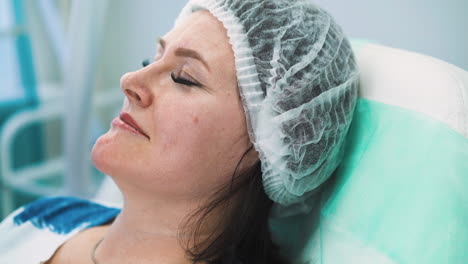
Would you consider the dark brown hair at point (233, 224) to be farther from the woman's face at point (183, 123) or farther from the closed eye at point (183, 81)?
the closed eye at point (183, 81)

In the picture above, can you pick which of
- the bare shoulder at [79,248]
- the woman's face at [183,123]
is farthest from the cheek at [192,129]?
the bare shoulder at [79,248]

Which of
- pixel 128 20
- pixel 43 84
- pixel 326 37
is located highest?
pixel 326 37

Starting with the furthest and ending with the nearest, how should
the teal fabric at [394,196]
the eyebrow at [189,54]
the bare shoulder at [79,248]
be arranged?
the bare shoulder at [79,248] → the eyebrow at [189,54] → the teal fabric at [394,196]

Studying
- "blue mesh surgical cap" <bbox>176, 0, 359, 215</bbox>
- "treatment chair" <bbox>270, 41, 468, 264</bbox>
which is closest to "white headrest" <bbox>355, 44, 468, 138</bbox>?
"treatment chair" <bbox>270, 41, 468, 264</bbox>

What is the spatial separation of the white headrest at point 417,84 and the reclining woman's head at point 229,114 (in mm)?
95

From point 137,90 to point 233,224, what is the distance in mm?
369

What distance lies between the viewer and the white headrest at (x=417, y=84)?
91cm

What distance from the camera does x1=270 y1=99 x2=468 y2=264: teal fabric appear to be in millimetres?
815

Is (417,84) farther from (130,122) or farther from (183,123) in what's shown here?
(130,122)

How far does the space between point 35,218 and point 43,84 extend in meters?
1.50

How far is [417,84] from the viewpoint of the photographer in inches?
38.4

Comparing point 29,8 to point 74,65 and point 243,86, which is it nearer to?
point 74,65

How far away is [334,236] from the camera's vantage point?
3.10ft

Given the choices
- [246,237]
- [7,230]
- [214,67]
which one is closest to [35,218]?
[7,230]
